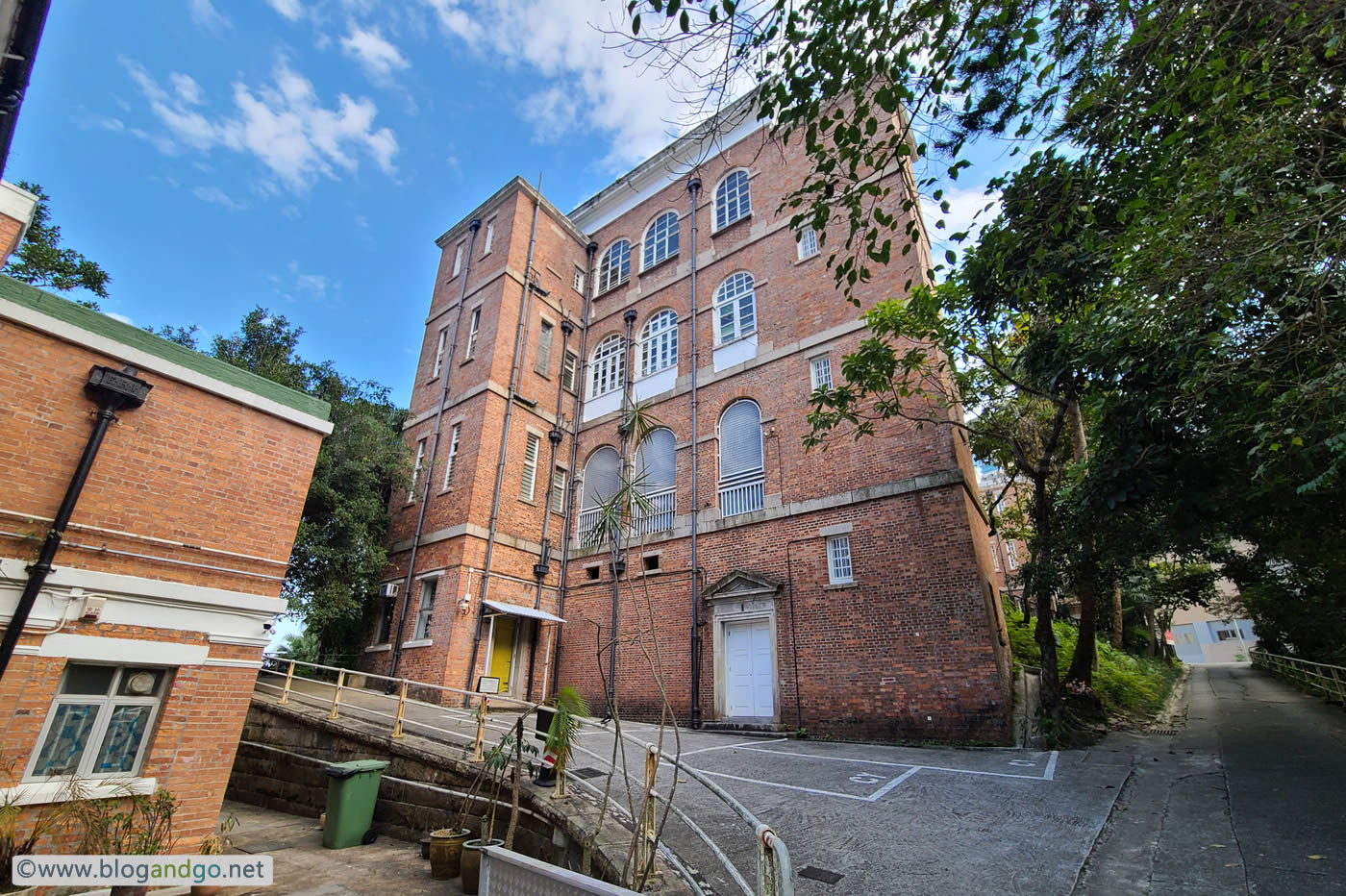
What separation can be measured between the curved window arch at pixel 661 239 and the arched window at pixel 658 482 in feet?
19.5

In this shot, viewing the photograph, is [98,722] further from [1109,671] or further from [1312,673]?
[1312,673]

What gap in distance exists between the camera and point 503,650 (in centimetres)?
1434

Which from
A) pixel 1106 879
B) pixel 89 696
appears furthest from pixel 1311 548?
pixel 89 696

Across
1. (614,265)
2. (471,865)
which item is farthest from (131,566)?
(614,265)

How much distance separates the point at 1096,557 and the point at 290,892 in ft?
38.1

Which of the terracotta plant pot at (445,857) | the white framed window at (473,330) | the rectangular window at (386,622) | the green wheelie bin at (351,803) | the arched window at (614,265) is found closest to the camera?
the terracotta plant pot at (445,857)

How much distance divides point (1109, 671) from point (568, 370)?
17751 mm

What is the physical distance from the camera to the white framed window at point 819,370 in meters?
12.9

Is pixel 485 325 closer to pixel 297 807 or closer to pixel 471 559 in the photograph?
pixel 471 559

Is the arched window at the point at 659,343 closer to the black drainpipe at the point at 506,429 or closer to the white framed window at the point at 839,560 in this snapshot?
the black drainpipe at the point at 506,429

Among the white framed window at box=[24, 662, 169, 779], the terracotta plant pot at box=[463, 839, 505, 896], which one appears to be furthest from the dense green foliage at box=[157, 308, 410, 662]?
the terracotta plant pot at box=[463, 839, 505, 896]

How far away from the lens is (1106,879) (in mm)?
4035

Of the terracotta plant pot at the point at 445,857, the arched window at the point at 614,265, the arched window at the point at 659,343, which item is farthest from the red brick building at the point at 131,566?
the arched window at the point at 614,265

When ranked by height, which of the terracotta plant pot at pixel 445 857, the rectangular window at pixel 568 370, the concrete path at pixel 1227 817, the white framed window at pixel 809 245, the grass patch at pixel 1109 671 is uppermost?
the white framed window at pixel 809 245
